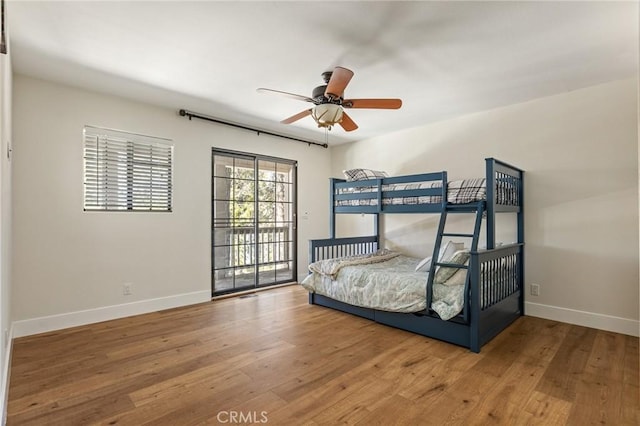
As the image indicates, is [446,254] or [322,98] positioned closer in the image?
[322,98]

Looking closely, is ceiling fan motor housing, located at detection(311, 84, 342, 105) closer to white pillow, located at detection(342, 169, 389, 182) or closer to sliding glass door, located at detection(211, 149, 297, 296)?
white pillow, located at detection(342, 169, 389, 182)

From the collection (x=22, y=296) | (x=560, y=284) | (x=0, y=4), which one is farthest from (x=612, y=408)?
(x=22, y=296)

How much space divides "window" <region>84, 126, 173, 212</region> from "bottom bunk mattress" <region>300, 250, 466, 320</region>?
2137 mm

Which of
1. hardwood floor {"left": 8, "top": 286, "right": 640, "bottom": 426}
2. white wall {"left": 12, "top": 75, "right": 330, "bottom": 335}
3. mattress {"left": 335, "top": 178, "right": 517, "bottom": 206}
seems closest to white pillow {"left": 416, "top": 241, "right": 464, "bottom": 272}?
mattress {"left": 335, "top": 178, "right": 517, "bottom": 206}

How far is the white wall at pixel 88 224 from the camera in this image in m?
3.04

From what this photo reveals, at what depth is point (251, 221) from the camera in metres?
4.82

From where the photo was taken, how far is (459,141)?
423cm

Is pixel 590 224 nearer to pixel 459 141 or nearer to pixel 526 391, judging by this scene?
pixel 459 141

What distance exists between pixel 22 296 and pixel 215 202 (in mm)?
2187

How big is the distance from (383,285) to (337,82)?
6.70ft

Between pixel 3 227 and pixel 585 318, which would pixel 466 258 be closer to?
pixel 585 318

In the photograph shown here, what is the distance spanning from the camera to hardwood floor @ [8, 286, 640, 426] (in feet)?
6.05

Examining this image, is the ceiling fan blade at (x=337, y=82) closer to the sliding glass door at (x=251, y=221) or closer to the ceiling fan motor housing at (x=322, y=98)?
the ceiling fan motor housing at (x=322, y=98)

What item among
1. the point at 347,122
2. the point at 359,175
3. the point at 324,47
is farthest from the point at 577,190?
the point at 324,47
